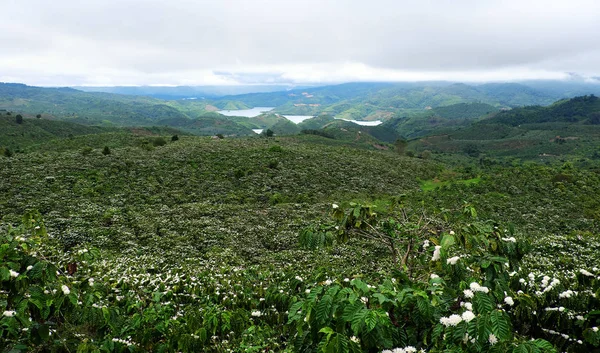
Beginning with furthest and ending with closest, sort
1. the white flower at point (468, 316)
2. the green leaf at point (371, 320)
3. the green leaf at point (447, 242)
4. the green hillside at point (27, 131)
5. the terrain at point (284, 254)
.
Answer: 1. the green hillside at point (27, 131)
2. the green leaf at point (447, 242)
3. the terrain at point (284, 254)
4. the white flower at point (468, 316)
5. the green leaf at point (371, 320)

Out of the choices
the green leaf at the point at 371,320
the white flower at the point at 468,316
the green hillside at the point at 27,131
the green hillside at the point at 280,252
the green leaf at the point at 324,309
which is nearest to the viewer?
the green leaf at the point at 371,320

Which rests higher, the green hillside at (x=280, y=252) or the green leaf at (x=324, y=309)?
the green leaf at (x=324, y=309)

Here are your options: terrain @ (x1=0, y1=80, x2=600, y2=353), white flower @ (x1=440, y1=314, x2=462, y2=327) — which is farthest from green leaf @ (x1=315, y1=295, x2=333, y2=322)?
white flower @ (x1=440, y1=314, x2=462, y2=327)

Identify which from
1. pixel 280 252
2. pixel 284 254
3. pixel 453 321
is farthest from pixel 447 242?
pixel 280 252

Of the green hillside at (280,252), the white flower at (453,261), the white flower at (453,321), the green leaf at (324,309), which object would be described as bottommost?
the green hillside at (280,252)

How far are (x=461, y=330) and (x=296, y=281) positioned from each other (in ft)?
18.4

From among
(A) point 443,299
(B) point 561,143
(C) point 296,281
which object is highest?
(A) point 443,299

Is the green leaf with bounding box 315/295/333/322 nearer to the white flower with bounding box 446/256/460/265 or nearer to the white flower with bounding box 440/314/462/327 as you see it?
the white flower with bounding box 440/314/462/327

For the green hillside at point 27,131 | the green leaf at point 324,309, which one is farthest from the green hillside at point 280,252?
the green hillside at point 27,131

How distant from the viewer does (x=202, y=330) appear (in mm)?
6586

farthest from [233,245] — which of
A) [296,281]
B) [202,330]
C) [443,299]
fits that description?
[443,299]

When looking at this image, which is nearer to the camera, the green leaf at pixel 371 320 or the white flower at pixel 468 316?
the green leaf at pixel 371 320

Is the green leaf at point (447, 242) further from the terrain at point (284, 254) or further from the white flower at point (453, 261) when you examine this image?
the white flower at point (453, 261)

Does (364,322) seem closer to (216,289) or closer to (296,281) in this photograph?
(296,281)
